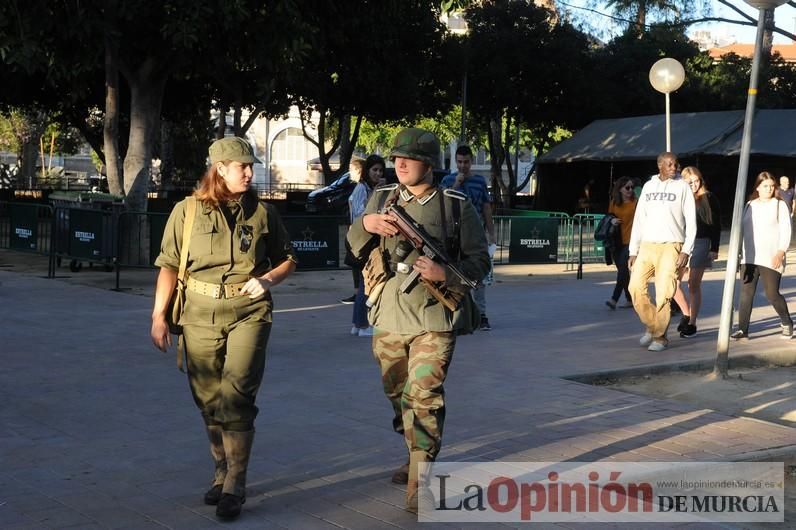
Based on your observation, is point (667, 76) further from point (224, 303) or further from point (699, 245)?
point (224, 303)

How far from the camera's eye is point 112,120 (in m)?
18.1

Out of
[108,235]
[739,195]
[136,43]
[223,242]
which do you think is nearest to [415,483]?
[223,242]

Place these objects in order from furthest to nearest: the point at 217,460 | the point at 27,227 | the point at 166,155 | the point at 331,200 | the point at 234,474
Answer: the point at 166,155 → the point at 331,200 → the point at 27,227 → the point at 217,460 → the point at 234,474

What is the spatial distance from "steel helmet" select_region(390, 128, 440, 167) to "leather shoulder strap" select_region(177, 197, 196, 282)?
0.98 m

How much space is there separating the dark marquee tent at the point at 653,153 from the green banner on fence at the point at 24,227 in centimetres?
2149

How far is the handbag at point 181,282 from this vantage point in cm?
512

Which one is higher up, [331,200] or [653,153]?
[653,153]

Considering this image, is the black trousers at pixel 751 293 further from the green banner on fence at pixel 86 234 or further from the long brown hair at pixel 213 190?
the green banner on fence at pixel 86 234

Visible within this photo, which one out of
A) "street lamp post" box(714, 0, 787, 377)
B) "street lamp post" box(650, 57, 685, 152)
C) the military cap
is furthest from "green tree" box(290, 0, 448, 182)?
the military cap

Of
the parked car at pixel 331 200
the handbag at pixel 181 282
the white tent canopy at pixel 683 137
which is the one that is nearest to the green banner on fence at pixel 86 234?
the handbag at pixel 181 282

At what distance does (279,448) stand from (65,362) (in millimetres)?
3368

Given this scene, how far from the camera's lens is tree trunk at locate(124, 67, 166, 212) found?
18.4m

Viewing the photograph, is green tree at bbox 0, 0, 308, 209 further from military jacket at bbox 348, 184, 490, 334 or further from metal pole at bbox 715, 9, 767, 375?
military jacket at bbox 348, 184, 490, 334

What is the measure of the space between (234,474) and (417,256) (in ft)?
4.33
